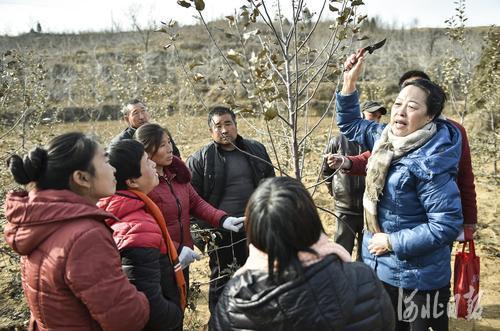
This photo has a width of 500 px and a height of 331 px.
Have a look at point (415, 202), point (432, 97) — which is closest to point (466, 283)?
point (415, 202)

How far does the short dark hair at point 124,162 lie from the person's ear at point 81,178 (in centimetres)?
32

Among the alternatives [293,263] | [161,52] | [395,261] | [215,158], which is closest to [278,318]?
[293,263]

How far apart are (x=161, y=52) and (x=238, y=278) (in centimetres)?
3729

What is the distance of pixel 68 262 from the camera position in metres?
1.31

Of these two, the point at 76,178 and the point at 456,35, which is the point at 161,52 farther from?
the point at 76,178

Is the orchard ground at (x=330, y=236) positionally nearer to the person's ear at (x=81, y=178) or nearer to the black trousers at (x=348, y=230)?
the black trousers at (x=348, y=230)

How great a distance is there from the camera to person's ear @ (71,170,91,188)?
1.47 metres

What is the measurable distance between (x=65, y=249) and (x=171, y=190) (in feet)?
3.69

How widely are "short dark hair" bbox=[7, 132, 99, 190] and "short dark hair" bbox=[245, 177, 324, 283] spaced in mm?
707

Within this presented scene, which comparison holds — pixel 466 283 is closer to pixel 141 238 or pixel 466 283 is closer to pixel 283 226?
pixel 283 226

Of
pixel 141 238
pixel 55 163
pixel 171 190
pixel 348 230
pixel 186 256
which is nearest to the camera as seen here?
pixel 55 163

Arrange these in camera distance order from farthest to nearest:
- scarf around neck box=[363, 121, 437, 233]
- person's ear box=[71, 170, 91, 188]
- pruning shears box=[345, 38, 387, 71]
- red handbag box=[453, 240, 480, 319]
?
1. red handbag box=[453, 240, 480, 319]
2. scarf around neck box=[363, 121, 437, 233]
3. pruning shears box=[345, 38, 387, 71]
4. person's ear box=[71, 170, 91, 188]

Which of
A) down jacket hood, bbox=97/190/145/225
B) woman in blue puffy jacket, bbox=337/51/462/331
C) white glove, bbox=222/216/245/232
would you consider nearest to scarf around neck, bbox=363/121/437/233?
woman in blue puffy jacket, bbox=337/51/462/331

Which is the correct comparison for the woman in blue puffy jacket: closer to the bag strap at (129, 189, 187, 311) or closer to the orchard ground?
the orchard ground
